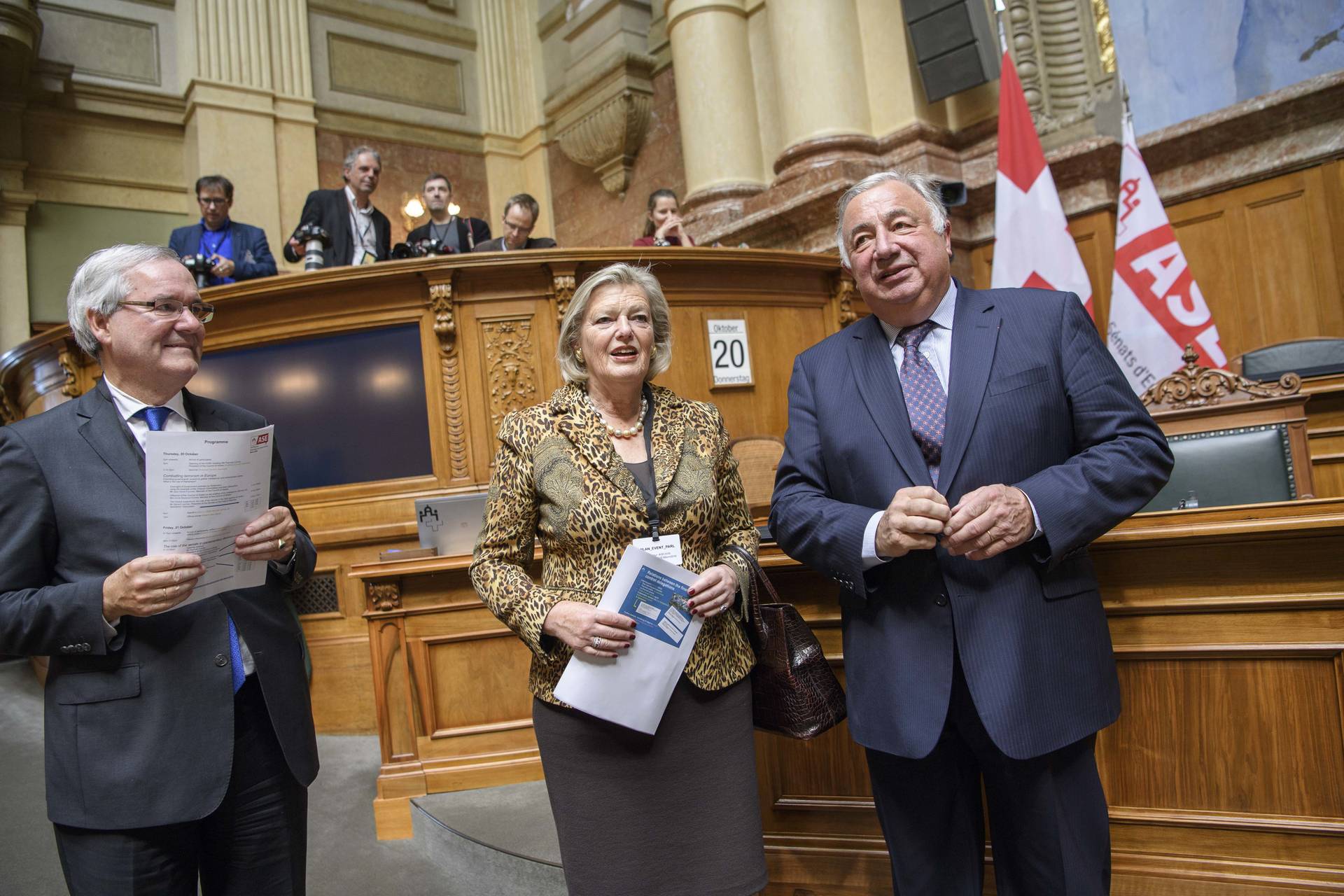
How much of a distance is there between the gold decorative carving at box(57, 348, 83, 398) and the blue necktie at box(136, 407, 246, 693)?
357 centimetres

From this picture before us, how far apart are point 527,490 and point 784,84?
18.4 feet

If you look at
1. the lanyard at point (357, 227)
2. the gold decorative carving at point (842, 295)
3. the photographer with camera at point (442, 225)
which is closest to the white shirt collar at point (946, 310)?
the gold decorative carving at point (842, 295)

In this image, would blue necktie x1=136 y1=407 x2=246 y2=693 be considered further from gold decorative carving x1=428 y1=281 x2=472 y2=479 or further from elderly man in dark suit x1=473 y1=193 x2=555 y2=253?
elderly man in dark suit x1=473 y1=193 x2=555 y2=253

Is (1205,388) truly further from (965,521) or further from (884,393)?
(965,521)

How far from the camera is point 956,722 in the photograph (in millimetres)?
1470

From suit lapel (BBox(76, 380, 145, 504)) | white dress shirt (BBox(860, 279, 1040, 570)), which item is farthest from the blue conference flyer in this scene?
suit lapel (BBox(76, 380, 145, 504))

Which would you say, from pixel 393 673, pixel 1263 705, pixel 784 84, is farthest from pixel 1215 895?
pixel 784 84

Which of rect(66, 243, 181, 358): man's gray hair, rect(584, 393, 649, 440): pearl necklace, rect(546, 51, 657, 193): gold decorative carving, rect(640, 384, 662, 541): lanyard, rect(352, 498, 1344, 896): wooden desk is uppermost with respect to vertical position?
rect(546, 51, 657, 193): gold decorative carving

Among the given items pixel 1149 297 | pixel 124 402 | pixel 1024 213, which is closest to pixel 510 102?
pixel 1024 213

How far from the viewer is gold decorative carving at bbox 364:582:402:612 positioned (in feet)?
9.98

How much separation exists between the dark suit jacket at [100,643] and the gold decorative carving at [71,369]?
3601 mm

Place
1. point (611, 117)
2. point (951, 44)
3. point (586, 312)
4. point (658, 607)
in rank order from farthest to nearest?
point (611, 117) < point (951, 44) < point (586, 312) < point (658, 607)

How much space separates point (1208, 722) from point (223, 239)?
195 inches

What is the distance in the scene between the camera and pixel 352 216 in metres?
5.03
